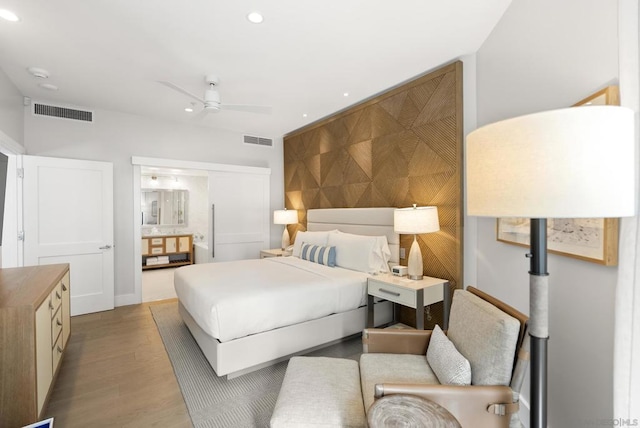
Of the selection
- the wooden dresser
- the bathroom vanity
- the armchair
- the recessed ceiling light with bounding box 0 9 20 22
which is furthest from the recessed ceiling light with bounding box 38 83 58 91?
the armchair

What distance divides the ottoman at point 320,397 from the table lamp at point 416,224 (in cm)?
135

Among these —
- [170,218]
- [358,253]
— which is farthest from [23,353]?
[170,218]

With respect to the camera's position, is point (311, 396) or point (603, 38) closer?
point (603, 38)

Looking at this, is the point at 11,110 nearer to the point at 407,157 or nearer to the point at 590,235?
the point at 407,157

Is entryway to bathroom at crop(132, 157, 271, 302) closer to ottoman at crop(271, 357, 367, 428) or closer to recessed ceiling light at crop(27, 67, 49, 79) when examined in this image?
recessed ceiling light at crop(27, 67, 49, 79)

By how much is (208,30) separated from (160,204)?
6155mm

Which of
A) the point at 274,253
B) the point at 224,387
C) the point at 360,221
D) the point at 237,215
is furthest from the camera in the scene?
the point at 237,215

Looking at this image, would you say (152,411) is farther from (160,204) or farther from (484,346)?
(160,204)

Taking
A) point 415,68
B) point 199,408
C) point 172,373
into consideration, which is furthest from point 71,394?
point 415,68

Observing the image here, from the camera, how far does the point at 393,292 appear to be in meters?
2.71

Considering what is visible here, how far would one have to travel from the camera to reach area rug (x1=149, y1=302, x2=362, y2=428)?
6.23ft

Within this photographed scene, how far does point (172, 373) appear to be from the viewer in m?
2.42

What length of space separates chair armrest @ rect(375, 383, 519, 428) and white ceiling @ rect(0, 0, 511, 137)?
2385 mm

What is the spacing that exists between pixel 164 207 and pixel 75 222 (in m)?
3.74
